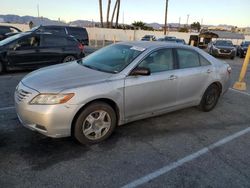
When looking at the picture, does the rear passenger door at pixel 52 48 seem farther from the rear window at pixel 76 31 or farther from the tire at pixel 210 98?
the rear window at pixel 76 31

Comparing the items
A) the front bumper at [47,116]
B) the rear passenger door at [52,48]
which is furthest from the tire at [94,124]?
the rear passenger door at [52,48]

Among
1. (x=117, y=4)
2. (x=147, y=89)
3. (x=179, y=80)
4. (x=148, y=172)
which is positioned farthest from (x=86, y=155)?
(x=117, y=4)

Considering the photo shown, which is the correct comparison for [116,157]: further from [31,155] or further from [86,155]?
[31,155]

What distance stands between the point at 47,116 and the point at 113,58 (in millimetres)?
1714

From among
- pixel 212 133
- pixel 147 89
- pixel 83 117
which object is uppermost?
pixel 147 89

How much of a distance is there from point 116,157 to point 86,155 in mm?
419

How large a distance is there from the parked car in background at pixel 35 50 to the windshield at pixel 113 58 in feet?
16.6

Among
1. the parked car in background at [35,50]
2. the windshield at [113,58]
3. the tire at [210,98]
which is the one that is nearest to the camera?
the windshield at [113,58]

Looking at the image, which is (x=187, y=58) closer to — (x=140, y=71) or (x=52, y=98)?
(x=140, y=71)

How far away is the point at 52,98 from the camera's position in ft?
11.8

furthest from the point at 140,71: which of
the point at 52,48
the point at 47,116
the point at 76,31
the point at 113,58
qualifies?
the point at 76,31

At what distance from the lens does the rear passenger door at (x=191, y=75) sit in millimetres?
5039

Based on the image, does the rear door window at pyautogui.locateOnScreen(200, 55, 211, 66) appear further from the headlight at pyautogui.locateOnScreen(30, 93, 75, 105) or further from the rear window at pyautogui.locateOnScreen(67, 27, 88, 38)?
the rear window at pyautogui.locateOnScreen(67, 27, 88, 38)

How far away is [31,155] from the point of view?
3619 millimetres
